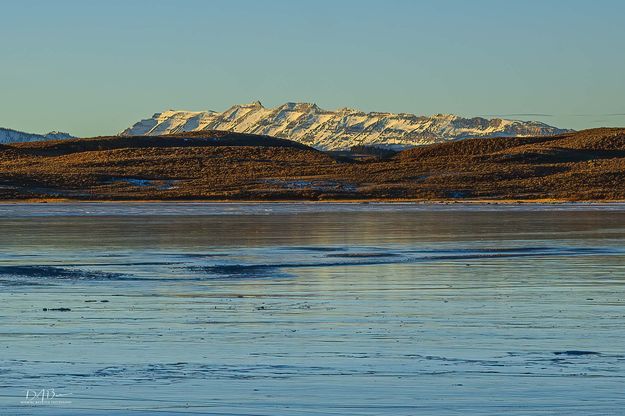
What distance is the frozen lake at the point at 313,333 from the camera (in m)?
11.0

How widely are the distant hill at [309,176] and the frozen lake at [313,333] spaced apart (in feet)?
280

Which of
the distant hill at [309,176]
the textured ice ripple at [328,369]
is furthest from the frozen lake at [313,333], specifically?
the distant hill at [309,176]

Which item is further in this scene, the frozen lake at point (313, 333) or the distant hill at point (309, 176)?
the distant hill at point (309, 176)

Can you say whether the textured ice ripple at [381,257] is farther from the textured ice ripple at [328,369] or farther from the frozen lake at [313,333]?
the textured ice ripple at [328,369]

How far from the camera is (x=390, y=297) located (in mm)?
19547

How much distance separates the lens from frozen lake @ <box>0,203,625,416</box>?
11031 millimetres

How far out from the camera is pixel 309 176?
135m

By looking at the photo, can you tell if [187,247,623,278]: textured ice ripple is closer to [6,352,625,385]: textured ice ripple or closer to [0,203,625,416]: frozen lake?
[0,203,625,416]: frozen lake

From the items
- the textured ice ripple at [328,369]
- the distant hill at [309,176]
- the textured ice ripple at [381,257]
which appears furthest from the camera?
the distant hill at [309,176]

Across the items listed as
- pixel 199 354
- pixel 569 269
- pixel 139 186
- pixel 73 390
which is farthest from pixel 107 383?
pixel 139 186

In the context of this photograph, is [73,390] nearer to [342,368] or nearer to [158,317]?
[342,368]

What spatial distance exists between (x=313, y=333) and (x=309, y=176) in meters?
120

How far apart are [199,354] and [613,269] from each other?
1356 centimetres

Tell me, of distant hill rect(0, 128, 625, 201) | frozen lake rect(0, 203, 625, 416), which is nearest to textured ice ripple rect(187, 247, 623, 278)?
frozen lake rect(0, 203, 625, 416)
